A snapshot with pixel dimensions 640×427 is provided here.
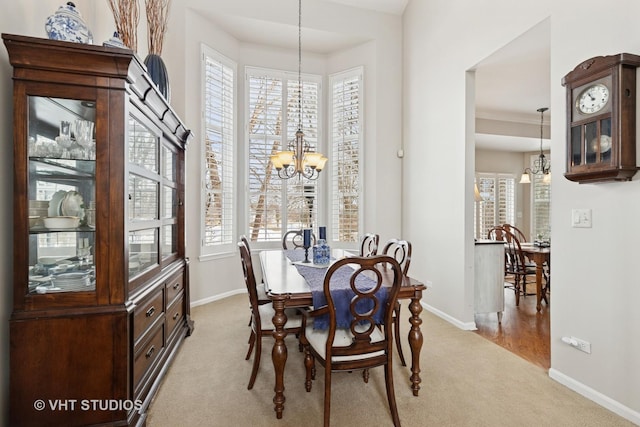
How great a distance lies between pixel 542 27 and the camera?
2521 mm

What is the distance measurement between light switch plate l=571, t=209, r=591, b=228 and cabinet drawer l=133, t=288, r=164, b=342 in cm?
293

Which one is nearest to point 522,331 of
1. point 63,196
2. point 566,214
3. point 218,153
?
point 566,214

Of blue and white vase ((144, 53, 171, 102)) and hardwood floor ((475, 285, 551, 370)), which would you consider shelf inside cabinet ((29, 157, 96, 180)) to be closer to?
blue and white vase ((144, 53, 171, 102))

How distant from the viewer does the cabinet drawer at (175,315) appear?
8.34 ft

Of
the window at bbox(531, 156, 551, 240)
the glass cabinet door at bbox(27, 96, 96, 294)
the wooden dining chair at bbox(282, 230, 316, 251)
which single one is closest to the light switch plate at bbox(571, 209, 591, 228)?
the wooden dining chair at bbox(282, 230, 316, 251)

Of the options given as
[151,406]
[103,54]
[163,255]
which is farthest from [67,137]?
[151,406]

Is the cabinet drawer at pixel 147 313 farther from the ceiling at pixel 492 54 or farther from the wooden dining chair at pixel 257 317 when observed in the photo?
the ceiling at pixel 492 54

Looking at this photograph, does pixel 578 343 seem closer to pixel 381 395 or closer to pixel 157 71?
pixel 381 395

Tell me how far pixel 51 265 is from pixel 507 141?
788 cm

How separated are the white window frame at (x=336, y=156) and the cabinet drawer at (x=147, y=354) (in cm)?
299

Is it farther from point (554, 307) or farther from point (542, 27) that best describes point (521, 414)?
point (542, 27)

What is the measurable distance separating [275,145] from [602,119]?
3820 mm

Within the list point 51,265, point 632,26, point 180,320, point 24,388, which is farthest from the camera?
point 180,320

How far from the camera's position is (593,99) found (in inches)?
78.6
